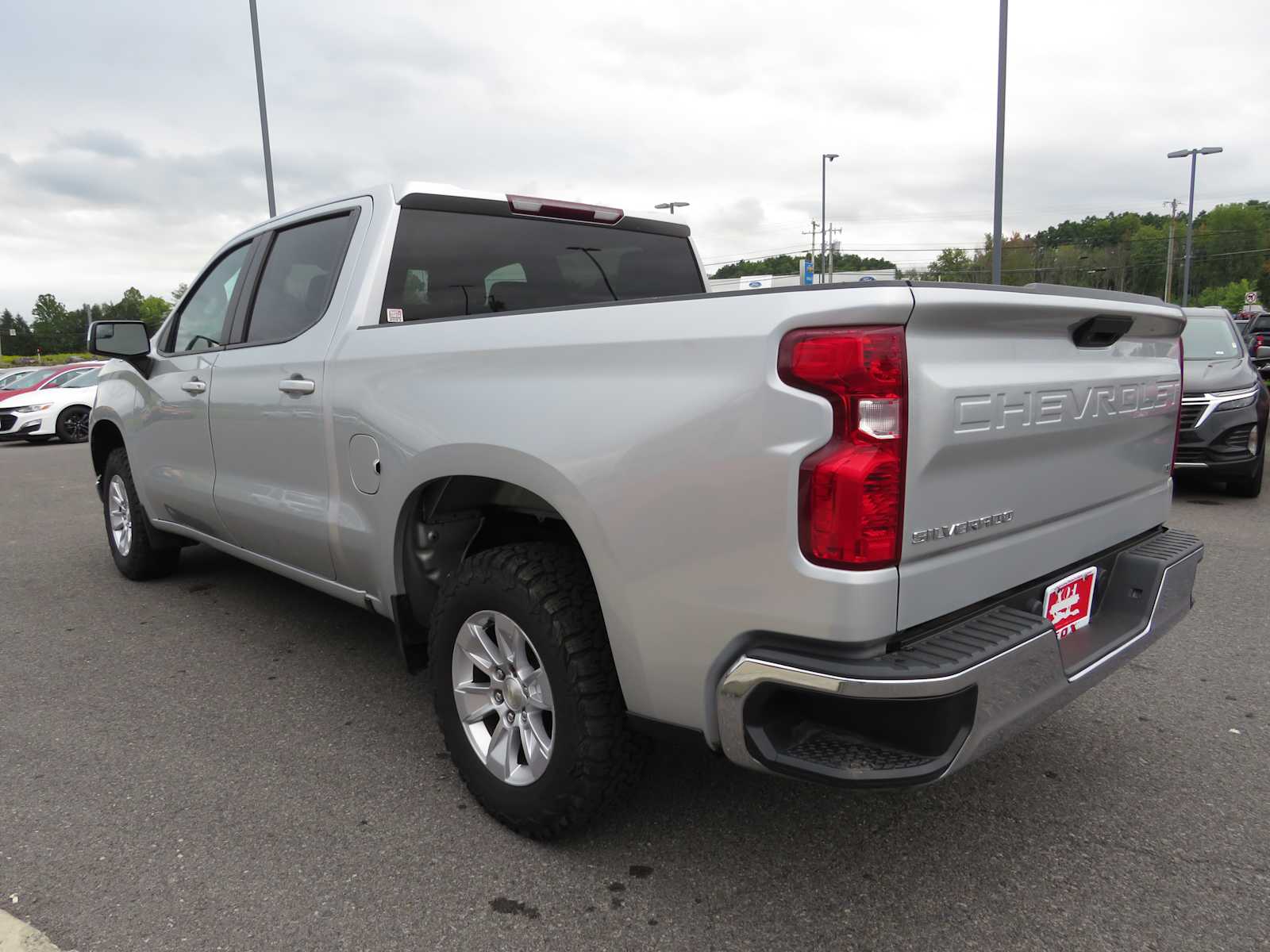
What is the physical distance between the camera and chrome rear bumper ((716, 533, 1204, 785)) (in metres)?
1.75

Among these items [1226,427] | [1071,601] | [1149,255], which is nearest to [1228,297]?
[1149,255]

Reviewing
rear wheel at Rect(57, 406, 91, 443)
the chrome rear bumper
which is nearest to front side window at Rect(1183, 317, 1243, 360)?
the chrome rear bumper

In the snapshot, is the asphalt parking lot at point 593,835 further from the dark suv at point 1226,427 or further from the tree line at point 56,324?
the tree line at point 56,324

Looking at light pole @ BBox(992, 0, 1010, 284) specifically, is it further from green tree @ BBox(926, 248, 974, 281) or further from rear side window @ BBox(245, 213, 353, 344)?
green tree @ BBox(926, 248, 974, 281)

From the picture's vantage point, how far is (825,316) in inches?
69.7

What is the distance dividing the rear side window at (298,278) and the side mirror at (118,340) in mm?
1083

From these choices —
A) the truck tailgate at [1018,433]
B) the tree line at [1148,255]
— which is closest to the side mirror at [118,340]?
the truck tailgate at [1018,433]

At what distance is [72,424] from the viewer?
17.1 metres

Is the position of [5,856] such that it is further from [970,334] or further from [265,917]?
[970,334]

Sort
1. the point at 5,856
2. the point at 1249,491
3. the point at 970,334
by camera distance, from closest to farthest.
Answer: the point at 970,334 → the point at 5,856 → the point at 1249,491

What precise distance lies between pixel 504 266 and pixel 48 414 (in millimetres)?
16657

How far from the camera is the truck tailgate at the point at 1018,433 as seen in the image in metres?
1.83

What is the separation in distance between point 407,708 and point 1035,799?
222cm

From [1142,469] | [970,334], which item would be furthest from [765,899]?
[1142,469]
